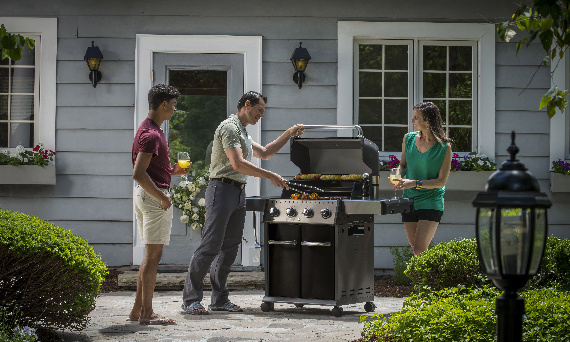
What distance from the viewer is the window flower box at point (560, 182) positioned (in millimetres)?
8500

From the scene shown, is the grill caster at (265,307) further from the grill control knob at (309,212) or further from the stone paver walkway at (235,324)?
the grill control knob at (309,212)

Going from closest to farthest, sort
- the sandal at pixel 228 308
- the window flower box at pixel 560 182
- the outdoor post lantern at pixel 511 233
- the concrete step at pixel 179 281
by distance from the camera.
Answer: the outdoor post lantern at pixel 511 233 → the sandal at pixel 228 308 → the concrete step at pixel 179 281 → the window flower box at pixel 560 182

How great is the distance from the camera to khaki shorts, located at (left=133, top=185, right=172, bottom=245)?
574 centimetres

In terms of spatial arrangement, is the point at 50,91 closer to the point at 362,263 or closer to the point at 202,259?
the point at 202,259

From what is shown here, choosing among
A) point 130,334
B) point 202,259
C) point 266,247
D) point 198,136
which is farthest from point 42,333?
point 198,136

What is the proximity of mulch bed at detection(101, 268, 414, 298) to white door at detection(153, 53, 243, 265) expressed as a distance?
91cm

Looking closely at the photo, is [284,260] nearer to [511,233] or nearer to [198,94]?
[198,94]

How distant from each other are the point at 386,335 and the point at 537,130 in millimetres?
4624

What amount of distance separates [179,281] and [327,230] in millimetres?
2115

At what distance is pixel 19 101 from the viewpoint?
342 inches

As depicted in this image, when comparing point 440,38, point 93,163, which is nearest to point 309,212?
point 93,163

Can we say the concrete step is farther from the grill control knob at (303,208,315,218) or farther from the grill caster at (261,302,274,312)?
the grill control knob at (303,208,315,218)

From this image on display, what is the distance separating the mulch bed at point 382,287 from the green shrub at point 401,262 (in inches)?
2.5

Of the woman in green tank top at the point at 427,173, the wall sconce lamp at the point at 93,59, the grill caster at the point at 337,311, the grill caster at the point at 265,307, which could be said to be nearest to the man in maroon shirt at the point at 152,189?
the grill caster at the point at 265,307
